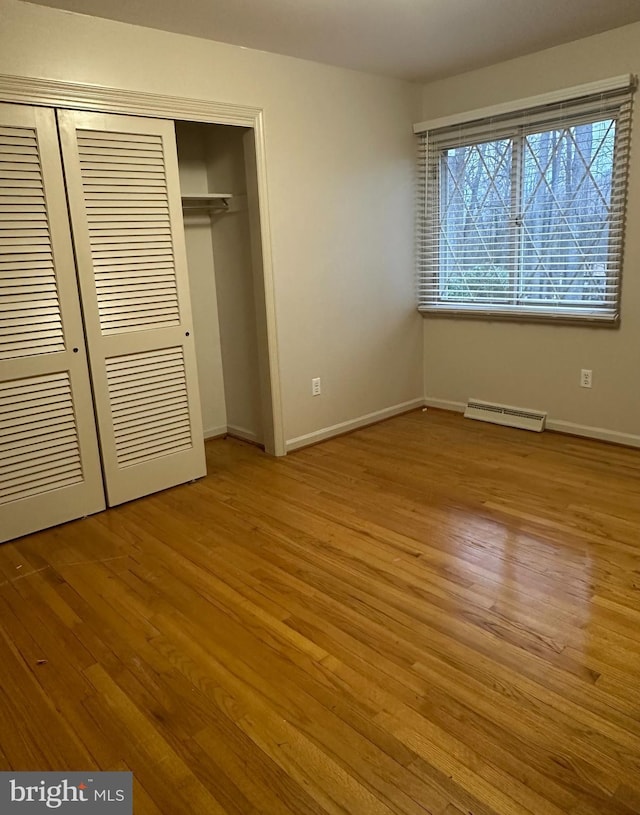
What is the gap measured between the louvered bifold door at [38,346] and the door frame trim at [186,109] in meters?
0.08

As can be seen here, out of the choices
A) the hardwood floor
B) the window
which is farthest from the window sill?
the hardwood floor

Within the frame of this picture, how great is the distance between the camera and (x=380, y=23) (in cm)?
313

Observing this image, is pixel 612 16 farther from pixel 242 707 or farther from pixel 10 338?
pixel 242 707

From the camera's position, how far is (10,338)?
2779 mm

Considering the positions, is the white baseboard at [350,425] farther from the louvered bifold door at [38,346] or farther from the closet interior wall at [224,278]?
the louvered bifold door at [38,346]

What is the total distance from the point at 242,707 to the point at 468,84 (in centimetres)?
409

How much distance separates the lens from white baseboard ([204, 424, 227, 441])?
14.3 ft

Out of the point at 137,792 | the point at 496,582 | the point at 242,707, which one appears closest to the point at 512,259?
the point at 496,582

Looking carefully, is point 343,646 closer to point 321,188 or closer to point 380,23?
point 321,188

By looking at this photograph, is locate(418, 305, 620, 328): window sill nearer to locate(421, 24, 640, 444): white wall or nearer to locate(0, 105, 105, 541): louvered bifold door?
locate(421, 24, 640, 444): white wall

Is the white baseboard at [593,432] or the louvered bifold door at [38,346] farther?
the white baseboard at [593,432]

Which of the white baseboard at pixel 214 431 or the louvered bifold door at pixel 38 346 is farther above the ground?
the louvered bifold door at pixel 38 346

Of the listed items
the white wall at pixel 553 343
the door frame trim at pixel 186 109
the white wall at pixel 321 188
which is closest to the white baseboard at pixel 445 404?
the white wall at pixel 553 343

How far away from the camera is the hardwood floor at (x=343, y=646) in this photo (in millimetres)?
1562
